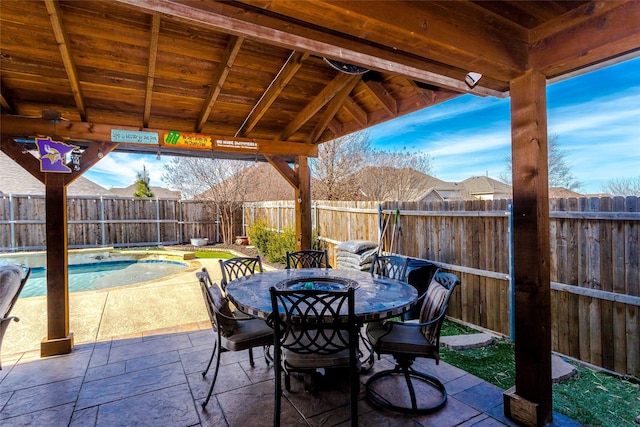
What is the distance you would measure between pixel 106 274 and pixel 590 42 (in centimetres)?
1044

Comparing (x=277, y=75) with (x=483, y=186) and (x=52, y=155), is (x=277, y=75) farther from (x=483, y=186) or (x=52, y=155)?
(x=483, y=186)

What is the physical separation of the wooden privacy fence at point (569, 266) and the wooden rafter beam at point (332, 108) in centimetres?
176

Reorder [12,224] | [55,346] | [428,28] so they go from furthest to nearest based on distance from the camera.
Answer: [12,224] < [55,346] < [428,28]

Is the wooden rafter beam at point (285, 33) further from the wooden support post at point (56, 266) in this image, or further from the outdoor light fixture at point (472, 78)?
the wooden support post at point (56, 266)

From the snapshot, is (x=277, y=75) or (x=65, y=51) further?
(x=277, y=75)

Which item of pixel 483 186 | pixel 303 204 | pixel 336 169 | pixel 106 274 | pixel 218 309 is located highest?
pixel 336 169

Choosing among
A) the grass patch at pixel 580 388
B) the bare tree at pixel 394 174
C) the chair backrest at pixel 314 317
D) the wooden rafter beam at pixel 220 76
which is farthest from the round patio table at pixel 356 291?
the bare tree at pixel 394 174

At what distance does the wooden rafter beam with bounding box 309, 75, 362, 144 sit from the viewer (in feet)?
10.8

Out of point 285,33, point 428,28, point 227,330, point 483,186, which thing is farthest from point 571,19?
point 483,186

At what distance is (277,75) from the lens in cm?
323

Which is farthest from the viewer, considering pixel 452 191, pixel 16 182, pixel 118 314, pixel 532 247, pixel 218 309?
pixel 452 191

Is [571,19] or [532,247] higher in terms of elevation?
[571,19]

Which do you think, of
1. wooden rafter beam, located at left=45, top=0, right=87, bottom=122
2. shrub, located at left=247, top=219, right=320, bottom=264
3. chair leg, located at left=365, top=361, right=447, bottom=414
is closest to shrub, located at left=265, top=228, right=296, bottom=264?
shrub, located at left=247, top=219, right=320, bottom=264

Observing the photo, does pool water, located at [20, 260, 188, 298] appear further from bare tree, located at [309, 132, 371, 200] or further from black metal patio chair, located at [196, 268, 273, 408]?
black metal patio chair, located at [196, 268, 273, 408]
